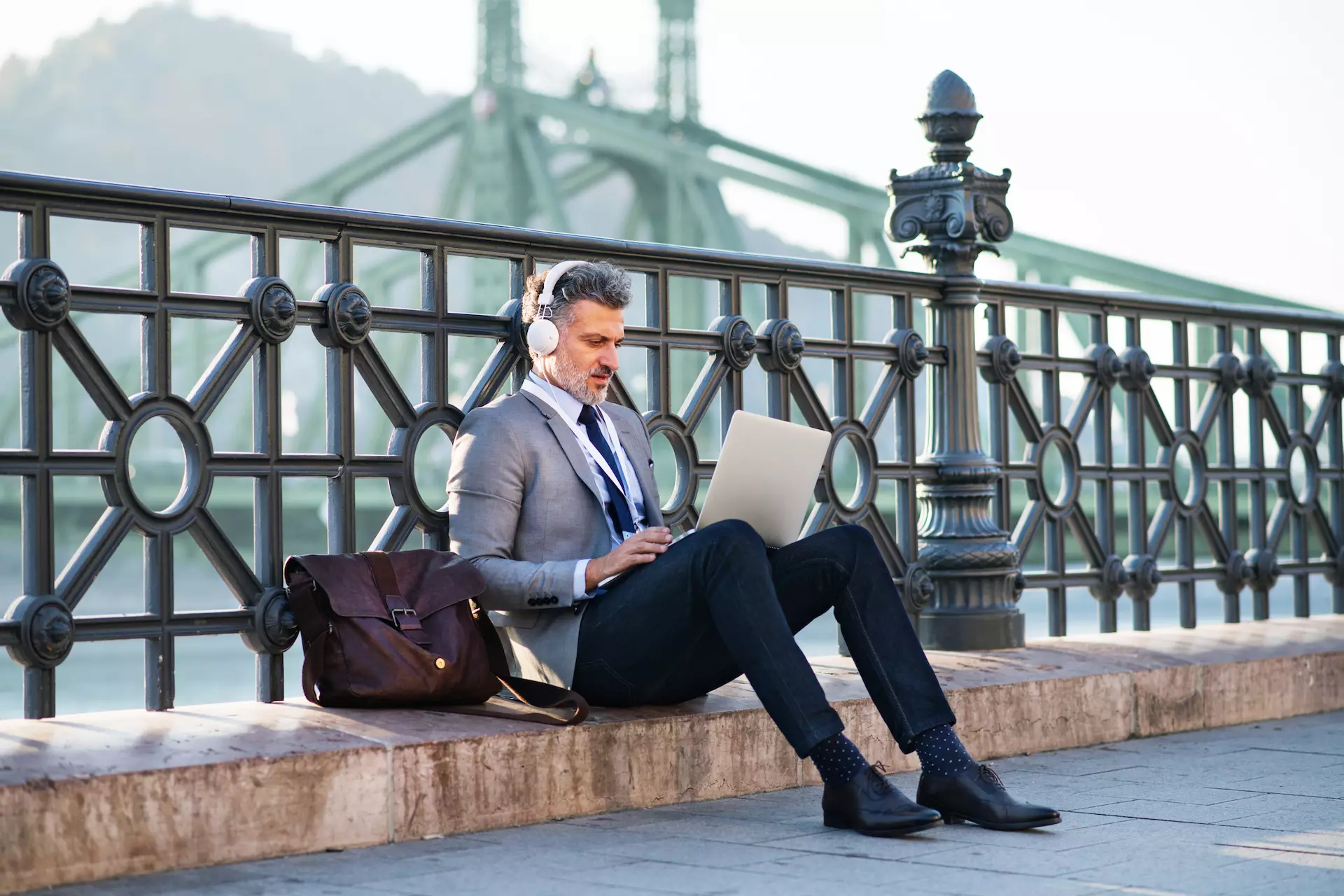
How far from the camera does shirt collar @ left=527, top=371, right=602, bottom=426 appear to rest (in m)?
3.52

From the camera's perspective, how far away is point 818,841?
9.80ft

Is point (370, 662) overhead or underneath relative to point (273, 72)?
underneath

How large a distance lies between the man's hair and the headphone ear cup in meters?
0.05

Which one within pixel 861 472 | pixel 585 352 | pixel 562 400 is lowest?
pixel 861 472

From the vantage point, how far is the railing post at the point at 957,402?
480 centimetres

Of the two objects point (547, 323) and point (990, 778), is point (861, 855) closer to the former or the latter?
point (990, 778)

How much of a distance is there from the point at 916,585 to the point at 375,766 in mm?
2225

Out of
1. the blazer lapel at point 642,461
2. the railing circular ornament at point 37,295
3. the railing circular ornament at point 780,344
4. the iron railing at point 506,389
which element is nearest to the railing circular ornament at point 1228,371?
the iron railing at point 506,389

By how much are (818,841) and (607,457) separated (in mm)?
981

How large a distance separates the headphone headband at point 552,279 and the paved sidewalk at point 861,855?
1079 millimetres

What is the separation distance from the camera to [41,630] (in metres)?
A: 3.03

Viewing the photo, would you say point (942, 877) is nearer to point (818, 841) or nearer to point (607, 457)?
point (818, 841)

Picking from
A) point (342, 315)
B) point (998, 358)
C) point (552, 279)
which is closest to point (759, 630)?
point (552, 279)

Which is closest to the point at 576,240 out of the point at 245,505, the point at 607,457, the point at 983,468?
the point at 607,457
